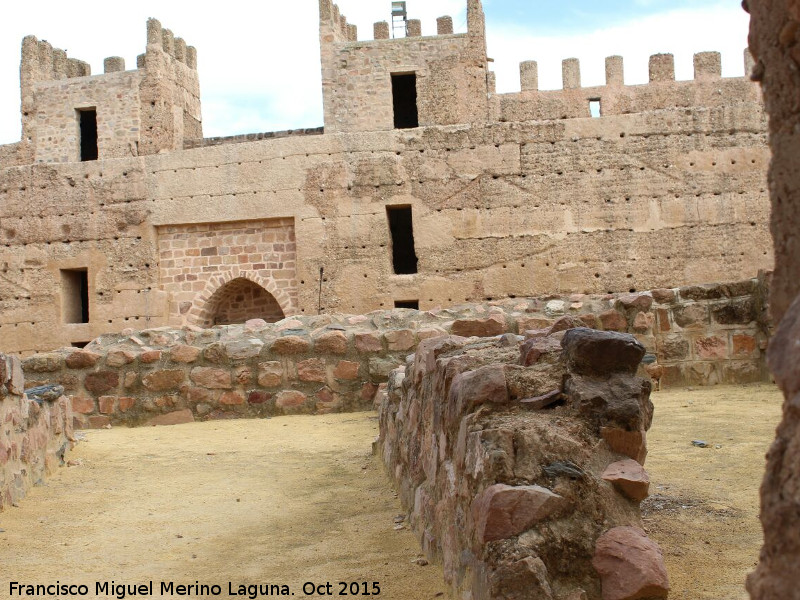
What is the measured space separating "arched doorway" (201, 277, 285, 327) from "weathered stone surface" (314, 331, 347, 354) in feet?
29.5

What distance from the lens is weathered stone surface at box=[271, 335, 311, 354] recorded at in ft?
24.7

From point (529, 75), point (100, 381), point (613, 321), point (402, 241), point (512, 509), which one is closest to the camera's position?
point (512, 509)

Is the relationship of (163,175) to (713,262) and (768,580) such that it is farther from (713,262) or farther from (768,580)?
(768,580)

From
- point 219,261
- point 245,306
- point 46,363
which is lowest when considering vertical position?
point 46,363

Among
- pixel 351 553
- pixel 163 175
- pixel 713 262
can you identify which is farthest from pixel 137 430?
pixel 713 262

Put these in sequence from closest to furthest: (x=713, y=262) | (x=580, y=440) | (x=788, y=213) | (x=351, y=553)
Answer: (x=788, y=213)
(x=580, y=440)
(x=351, y=553)
(x=713, y=262)

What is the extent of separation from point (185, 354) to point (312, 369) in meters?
1.17

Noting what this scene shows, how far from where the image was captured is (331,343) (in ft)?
24.7

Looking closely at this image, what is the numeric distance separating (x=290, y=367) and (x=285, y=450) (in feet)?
5.26

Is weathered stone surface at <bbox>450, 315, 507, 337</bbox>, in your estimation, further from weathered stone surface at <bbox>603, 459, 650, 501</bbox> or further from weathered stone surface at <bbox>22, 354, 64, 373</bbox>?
weathered stone surface at <bbox>603, 459, 650, 501</bbox>

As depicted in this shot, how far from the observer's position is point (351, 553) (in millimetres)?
3557

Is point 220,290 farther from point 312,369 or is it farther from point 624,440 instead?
point 624,440

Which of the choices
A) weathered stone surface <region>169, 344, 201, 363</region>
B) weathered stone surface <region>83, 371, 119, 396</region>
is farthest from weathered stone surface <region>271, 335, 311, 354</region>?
weathered stone surface <region>83, 371, 119, 396</region>

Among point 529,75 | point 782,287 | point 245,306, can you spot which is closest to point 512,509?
point 782,287
